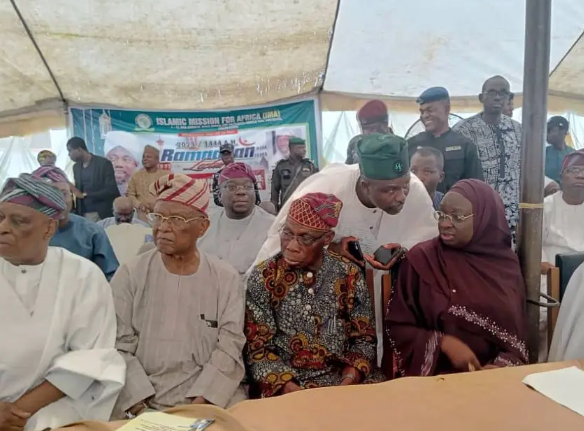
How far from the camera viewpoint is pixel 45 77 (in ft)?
13.5

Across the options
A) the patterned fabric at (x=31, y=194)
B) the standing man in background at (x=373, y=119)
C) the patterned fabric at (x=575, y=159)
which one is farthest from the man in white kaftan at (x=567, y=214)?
the patterned fabric at (x=31, y=194)

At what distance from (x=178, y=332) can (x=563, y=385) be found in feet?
4.37

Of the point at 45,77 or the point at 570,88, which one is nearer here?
the point at 45,77

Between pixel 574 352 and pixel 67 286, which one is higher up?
pixel 67 286

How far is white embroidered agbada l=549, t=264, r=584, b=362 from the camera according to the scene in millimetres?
2020

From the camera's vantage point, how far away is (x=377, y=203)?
237 centimetres

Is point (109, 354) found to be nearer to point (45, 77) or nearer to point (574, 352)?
point (574, 352)

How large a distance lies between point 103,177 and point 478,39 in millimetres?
3536

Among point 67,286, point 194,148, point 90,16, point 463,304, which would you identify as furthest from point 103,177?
point 463,304

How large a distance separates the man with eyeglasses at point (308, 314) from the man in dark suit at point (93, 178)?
8.53ft

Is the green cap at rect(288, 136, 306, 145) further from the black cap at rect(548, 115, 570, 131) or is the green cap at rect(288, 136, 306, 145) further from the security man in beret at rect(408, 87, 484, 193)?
the black cap at rect(548, 115, 570, 131)

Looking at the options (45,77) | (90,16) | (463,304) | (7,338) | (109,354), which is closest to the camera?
(7,338)

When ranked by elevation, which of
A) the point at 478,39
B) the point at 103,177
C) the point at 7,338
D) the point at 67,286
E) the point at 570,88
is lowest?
the point at 7,338

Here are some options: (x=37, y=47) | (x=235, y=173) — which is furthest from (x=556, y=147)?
(x=37, y=47)
